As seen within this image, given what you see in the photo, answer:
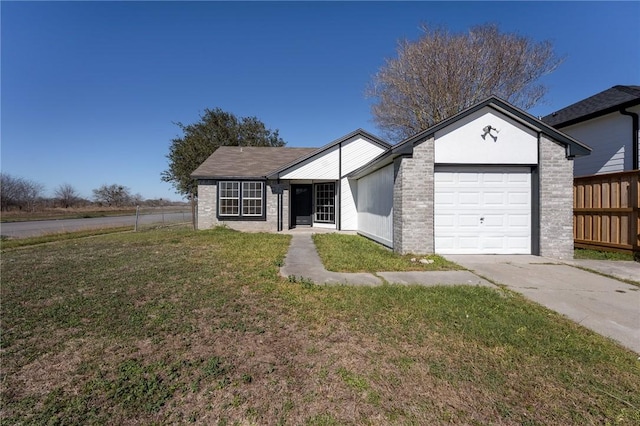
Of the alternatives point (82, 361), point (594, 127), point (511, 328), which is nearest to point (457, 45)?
point (594, 127)

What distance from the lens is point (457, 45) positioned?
19109mm

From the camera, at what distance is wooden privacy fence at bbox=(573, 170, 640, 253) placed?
7699 millimetres

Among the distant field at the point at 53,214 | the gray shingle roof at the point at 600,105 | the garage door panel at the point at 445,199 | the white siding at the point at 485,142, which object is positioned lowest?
the distant field at the point at 53,214

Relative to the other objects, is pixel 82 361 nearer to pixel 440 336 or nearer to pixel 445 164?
pixel 440 336

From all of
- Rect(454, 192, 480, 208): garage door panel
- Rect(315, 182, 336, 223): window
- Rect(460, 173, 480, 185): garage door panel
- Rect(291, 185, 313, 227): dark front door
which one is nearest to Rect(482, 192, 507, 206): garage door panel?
Rect(454, 192, 480, 208): garage door panel

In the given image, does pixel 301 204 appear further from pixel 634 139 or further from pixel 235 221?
pixel 634 139

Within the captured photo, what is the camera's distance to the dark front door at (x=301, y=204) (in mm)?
16359

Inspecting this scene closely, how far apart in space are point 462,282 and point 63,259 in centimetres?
1019

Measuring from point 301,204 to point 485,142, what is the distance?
10145 mm

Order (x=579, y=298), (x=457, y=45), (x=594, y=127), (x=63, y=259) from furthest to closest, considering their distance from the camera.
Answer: (x=457, y=45) → (x=594, y=127) → (x=63, y=259) → (x=579, y=298)

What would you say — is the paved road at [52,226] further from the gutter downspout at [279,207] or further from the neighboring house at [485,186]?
the neighboring house at [485,186]

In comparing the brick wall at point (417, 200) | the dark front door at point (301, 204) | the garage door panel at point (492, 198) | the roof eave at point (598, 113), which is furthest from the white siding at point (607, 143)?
the dark front door at point (301, 204)

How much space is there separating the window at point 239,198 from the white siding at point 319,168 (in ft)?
→ 5.81

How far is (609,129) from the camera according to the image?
10.2m
